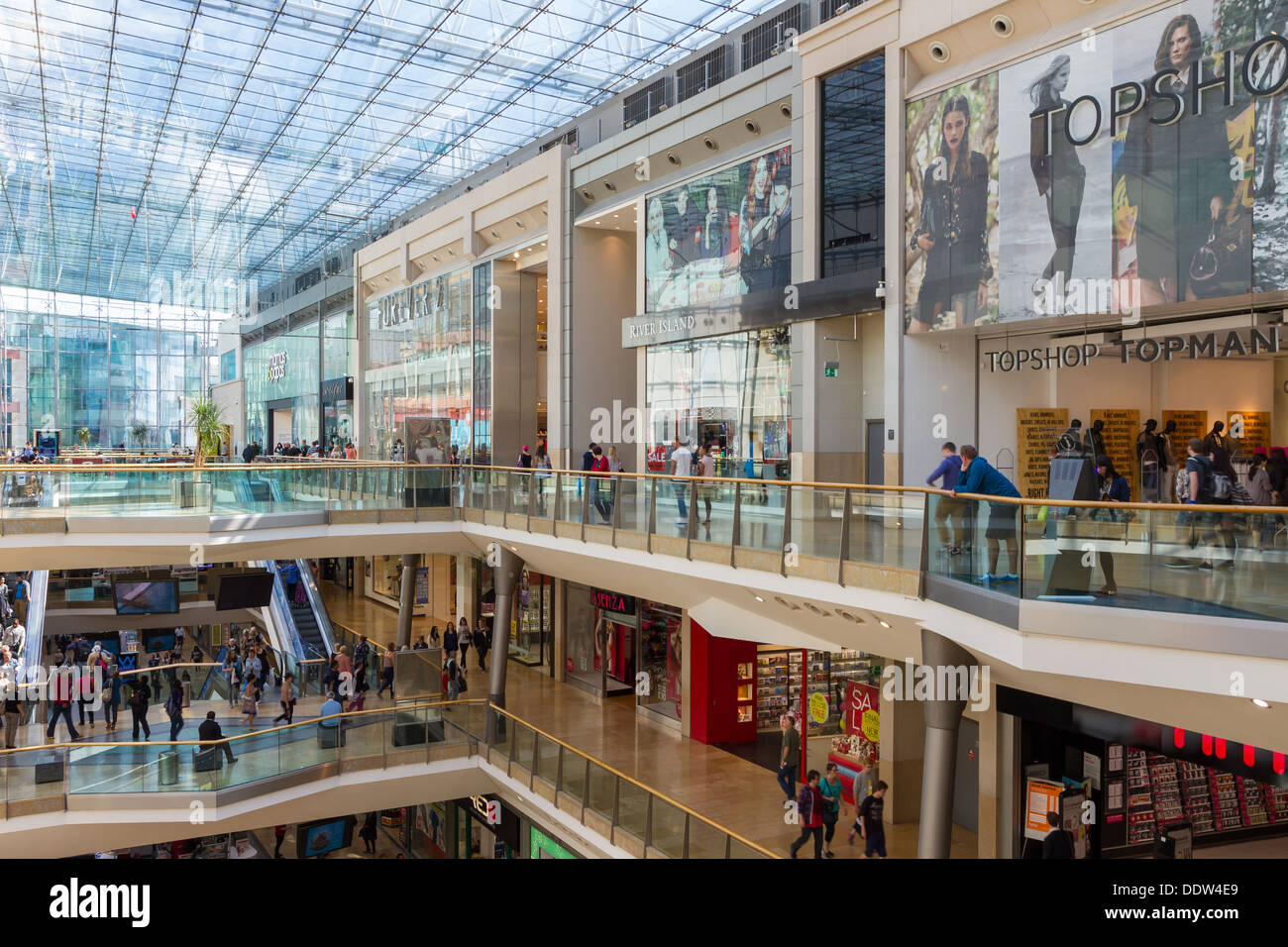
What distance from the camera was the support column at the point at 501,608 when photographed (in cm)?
1912

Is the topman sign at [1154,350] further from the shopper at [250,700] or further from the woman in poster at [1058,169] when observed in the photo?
the shopper at [250,700]

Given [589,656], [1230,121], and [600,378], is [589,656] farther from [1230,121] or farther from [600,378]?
[1230,121]

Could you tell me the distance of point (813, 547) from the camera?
10555mm

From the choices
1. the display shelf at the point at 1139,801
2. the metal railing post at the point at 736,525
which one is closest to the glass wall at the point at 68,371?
the metal railing post at the point at 736,525

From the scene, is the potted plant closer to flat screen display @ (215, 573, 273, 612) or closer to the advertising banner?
flat screen display @ (215, 573, 273, 612)

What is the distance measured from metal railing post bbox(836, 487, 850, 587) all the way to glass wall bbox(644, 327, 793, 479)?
6365 mm

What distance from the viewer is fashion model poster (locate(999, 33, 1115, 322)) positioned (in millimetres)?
11719

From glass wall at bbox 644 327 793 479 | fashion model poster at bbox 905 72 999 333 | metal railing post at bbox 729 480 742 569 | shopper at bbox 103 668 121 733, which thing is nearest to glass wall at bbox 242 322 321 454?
shopper at bbox 103 668 121 733

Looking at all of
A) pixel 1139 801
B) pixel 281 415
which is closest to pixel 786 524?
pixel 1139 801

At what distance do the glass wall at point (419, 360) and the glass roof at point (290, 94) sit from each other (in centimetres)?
369

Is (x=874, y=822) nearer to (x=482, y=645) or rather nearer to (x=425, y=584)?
(x=482, y=645)
